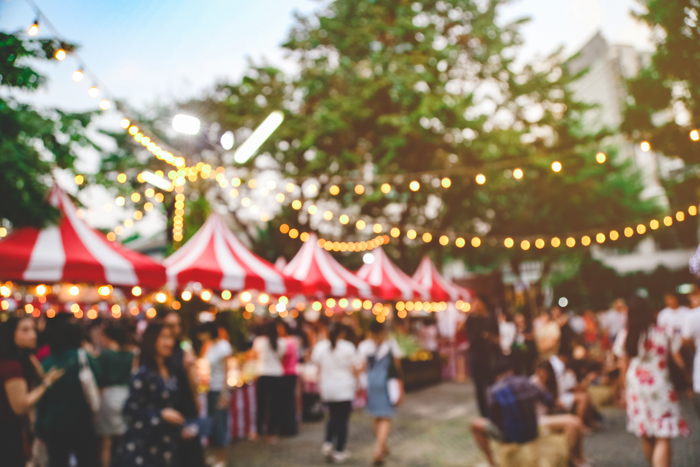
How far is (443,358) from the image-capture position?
14883mm

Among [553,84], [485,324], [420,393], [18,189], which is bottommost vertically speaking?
[420,393]

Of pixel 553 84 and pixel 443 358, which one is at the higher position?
pixel 553 84

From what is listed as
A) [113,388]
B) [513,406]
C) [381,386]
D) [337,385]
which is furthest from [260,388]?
[513,406]

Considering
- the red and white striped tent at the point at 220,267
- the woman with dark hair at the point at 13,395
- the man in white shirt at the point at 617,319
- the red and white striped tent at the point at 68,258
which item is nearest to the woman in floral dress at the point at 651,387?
the red and white striped tent at the point at 220,267

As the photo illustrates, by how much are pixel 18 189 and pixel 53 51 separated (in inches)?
54.5

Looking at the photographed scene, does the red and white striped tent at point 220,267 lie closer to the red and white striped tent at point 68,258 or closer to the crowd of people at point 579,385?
the red and white striped tent at point 68,258

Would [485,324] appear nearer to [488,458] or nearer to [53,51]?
[488,458]

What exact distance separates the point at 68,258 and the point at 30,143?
1.56 metres

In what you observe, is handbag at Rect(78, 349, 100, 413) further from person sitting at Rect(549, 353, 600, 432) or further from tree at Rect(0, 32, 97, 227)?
person sitting at Rect(549, 353, 600, 432)

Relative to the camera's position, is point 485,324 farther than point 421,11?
No

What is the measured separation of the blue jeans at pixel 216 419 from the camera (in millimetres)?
6418

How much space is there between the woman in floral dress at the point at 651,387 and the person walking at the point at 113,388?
5.24m

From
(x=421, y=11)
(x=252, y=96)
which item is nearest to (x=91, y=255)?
(x=252, y=96)

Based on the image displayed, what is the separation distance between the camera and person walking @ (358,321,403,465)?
256 inches
